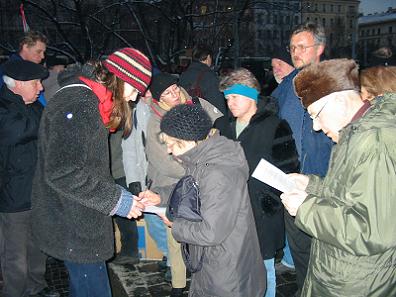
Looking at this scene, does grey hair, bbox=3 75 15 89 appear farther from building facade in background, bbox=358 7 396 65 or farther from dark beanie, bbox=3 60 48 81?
building facade in background, bbox=358 7 396 65

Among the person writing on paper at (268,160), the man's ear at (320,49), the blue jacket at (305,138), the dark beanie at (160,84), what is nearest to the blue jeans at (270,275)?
the person writing on paper at (268,160)

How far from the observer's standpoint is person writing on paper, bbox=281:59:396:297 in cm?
165

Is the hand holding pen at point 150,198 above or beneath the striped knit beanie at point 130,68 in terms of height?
beneath

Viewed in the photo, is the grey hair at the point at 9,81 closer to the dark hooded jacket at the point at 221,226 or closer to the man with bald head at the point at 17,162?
the man with bald head at the point at 17,162

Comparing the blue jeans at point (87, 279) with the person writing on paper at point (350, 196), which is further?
the blue jeans at point (87, 279)

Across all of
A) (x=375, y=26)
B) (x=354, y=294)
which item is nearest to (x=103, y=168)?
(x=354, y=294)

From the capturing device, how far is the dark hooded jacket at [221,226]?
7.39ft

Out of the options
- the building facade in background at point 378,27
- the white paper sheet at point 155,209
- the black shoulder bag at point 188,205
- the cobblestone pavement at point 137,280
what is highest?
the building facade in background at point 378,27

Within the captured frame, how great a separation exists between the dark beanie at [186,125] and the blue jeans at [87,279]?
3.32ft

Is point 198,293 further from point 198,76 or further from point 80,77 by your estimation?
point 198,76

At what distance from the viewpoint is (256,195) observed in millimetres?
3230

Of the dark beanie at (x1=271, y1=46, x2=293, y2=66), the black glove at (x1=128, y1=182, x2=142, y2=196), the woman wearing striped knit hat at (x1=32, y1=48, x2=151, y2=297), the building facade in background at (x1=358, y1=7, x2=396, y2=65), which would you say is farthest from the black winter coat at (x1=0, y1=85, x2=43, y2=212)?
the building facade in background at (x1=358, y1=7, x2=396, y2=65)

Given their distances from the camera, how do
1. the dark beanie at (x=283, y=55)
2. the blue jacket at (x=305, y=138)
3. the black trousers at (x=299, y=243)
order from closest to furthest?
the black trousers at (x=299, y=243) < the blue jacket at (x=305, y=138) < the dark beanie at (x=283, y=55)

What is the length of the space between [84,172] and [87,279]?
761 mm
